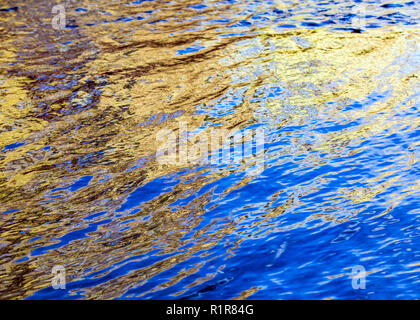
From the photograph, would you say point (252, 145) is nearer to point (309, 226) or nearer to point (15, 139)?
point (309, 226)

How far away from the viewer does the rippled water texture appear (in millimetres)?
3689

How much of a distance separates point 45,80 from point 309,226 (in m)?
4.89

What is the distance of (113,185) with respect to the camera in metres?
4.82

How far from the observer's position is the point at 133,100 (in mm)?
6711

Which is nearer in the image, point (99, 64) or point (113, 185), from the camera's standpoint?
point (113, 185)

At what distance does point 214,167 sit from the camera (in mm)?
5055

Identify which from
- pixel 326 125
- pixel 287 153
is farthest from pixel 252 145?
pixel 326 125

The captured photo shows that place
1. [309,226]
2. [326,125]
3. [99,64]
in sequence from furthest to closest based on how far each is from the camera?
[99,64], [326,125], [309,226]

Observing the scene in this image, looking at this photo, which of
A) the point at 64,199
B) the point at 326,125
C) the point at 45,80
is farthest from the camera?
the point at 45,80

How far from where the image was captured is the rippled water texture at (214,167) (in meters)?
3.69

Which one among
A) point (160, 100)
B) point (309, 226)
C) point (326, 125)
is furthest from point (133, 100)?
point (309, 226)
